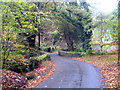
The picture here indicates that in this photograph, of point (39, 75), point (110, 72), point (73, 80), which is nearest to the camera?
point (73, 80)

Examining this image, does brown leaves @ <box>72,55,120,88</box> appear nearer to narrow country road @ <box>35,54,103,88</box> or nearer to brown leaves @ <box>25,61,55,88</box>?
narrow country road @ <box>35,54,103,88</box>

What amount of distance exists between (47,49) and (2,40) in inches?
850

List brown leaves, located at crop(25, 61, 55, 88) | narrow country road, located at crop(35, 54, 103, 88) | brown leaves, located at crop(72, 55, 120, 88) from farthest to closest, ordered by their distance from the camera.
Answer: brown leaves, located at crop(25, 61, 55, 88)
narrow country road, located at crop(35, 54, 103, 88)
brown leaves, located at crop(72, 55, 120, 88)

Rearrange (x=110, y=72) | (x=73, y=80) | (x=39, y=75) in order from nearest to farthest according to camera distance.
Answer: (x=73, y=80)
(x=110, y=72)
(x=39, y=75)

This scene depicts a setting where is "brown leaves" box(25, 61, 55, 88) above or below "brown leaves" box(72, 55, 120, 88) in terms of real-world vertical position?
below

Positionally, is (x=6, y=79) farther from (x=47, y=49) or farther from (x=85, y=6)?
(x=47, y=49)

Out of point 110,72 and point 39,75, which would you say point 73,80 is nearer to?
point 110,72

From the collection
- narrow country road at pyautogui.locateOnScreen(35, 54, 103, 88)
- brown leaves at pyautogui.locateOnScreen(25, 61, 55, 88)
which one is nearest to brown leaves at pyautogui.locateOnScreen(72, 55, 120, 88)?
narrow country road at pyautogui.locateOnScreen(35, 54, 103, 88)

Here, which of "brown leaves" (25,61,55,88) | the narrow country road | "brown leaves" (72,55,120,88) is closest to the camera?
"brown leaves" (72,55,120,88)

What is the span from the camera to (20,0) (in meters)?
5.25

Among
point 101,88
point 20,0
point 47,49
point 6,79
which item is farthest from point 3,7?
point 47,49

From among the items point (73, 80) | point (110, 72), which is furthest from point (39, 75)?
point (110, 72)

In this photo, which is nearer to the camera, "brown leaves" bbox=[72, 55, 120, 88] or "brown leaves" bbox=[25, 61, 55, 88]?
"brown leaves" bbox=[72, 55, 120, 88]

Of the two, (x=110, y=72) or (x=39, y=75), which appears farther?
(x=39, y=75)
